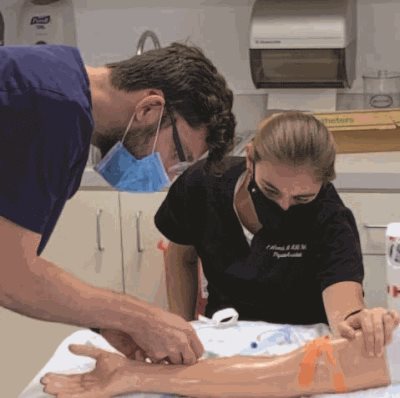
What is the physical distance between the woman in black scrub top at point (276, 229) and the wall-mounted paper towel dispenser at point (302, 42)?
84 cm

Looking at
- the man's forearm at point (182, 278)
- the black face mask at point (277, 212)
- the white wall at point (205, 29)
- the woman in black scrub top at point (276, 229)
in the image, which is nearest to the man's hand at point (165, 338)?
the woman in black scrub top at point (276, 229)

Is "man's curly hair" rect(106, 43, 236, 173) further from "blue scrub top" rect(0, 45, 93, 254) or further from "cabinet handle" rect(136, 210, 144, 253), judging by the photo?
"cabinet handle" rect(136, 210, 144, 253)

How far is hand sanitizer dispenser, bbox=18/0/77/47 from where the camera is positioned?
3090 mm

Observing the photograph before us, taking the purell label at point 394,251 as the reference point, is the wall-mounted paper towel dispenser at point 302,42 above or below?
above

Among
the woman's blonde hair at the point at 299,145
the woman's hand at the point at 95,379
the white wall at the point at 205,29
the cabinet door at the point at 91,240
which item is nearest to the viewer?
the woman's hand at the point at 95,379

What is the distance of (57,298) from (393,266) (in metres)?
0.67

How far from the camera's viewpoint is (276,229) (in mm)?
1985

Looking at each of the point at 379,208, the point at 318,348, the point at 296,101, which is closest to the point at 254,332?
the point at 318,348

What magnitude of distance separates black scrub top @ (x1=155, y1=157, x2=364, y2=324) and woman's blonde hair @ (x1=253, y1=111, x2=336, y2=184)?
14 cm

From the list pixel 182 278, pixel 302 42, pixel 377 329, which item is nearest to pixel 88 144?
pixel 377 329

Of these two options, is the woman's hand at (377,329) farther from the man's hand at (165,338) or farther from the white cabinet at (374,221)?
the white cabinet at (374,221)

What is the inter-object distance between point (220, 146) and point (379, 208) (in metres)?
1.01

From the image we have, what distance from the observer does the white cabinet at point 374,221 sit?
2609mm

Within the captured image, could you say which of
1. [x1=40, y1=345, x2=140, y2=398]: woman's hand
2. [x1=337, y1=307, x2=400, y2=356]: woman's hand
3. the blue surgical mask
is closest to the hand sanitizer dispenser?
the blue surgical mask
